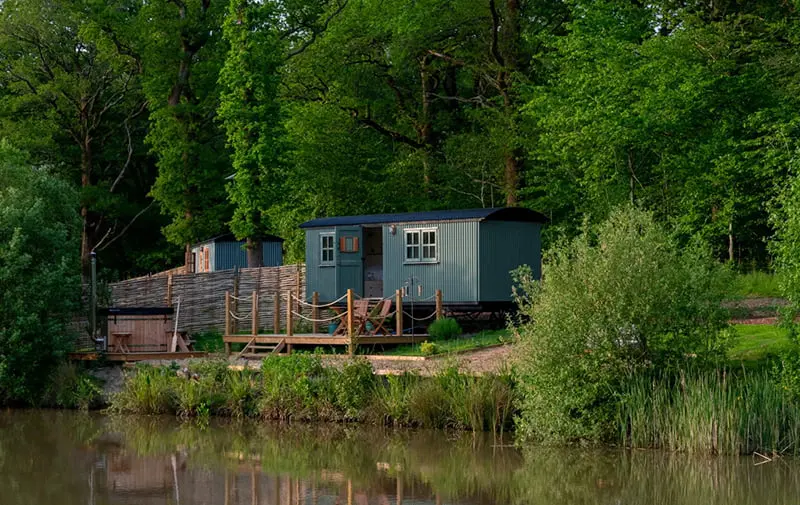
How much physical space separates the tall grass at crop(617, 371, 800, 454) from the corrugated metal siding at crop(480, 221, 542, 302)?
10310 millimetres

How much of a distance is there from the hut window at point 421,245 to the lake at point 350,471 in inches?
336

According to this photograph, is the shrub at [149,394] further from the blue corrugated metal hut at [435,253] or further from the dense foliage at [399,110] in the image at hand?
the dense foliage at [399,110]

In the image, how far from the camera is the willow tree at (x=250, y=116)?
108 feet

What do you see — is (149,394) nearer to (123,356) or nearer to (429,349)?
(123,356)

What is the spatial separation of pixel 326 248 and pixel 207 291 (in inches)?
143

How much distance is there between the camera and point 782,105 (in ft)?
91.0

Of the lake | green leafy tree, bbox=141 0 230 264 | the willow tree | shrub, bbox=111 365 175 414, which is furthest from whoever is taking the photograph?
green leafy tree, bbox=141 0 230 264

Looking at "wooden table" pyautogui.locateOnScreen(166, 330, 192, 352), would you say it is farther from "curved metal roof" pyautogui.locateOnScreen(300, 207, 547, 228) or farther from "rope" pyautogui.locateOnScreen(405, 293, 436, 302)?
"rope" pyautogui.locateOnScreen(405, 293, 436, 302)

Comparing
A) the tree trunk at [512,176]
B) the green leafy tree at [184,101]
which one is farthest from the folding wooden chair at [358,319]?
the green leafy tree at [184,101]

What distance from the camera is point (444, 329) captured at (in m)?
25.1

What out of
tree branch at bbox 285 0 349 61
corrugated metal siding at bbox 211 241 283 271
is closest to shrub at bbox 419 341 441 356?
corrugated metal siding at bbox 211 241 283 271

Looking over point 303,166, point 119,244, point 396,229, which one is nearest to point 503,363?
point 396,229

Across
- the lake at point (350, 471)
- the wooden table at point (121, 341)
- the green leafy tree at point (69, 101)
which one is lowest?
the lake at point (350, 471)

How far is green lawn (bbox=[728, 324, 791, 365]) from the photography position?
61.1 ft
